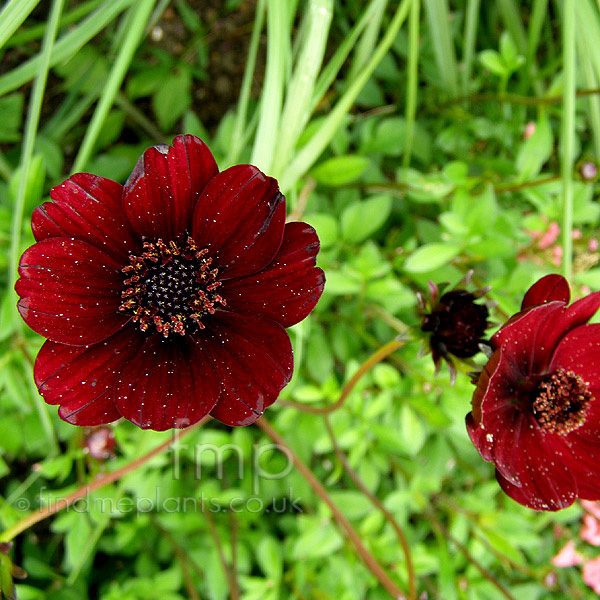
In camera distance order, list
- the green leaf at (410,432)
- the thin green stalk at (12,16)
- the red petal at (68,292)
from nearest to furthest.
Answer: the red petal at (68,292)
the thin green stalk at (12,16)
the green leaf at (410,432)

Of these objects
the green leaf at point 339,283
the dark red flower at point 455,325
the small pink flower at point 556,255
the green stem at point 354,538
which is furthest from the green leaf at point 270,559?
the small pink flower at point 556,255

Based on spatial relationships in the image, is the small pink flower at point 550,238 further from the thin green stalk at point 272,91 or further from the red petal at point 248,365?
the red petal at point 248,365

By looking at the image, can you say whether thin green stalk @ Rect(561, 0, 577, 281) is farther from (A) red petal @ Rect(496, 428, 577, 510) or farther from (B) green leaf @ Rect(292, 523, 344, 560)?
(B) green leaf @ Rect(292, 523, 344, 560)

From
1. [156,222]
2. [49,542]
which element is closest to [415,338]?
[156,222]

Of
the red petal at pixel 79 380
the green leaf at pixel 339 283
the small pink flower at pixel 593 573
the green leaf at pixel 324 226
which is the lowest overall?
the small pink flower at pixel 593 573

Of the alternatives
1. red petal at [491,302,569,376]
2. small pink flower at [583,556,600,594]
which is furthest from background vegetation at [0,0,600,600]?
red petal at [491,302,569,376]

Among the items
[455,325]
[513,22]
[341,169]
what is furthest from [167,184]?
[513,22]
